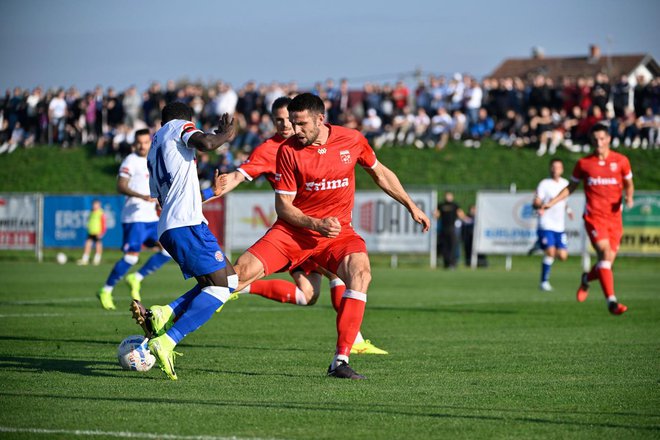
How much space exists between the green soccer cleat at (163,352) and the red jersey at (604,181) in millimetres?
8363

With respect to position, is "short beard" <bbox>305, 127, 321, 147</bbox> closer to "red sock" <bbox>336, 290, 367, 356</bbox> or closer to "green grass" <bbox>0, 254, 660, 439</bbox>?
"red sock" <bbox>336, 290, 367, 356</bbox>

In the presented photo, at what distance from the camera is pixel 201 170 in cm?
3541

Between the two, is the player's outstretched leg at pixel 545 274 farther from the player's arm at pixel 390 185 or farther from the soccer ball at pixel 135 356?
the soccer ball at pixel 135 356

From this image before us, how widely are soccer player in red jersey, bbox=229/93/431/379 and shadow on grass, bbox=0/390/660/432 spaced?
5.06ft

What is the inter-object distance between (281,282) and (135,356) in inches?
101

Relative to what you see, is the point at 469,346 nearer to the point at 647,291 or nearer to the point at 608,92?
the point at 647,291

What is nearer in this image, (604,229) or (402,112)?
(604,229)

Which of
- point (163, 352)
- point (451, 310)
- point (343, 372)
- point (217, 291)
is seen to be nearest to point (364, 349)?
point (343, 372)

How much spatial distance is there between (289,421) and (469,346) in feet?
15.8

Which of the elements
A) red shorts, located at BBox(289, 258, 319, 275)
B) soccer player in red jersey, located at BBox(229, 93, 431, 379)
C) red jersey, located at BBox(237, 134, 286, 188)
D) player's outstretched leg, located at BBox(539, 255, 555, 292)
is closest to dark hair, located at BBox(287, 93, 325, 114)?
soccer player in red jersey, located at BBox(229, 93, 431, 379)

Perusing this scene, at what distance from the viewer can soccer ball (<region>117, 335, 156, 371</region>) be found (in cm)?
842

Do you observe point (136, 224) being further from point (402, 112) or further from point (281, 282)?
point (402, 112)

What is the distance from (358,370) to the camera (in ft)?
28.6

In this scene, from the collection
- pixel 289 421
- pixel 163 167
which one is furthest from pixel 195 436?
pixel 163 167
